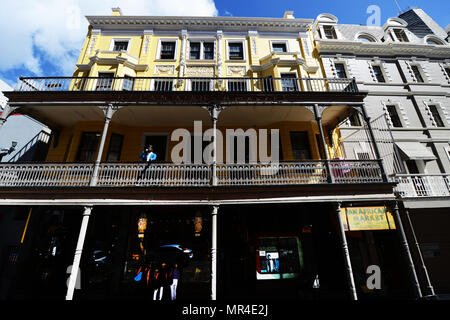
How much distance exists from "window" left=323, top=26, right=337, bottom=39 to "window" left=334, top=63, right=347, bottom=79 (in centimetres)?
281

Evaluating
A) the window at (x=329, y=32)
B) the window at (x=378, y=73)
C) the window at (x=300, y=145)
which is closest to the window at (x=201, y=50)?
the window at (x=300, y=145)

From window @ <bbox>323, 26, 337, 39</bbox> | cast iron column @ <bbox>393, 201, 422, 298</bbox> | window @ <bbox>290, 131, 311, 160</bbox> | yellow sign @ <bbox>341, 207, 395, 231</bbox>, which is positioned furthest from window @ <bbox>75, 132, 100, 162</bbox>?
window @ <bbox>323, 26, 337, 39</bbox>

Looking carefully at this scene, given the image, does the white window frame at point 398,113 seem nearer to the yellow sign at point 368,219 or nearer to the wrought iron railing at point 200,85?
→ the wrought iron railing at point 200,85

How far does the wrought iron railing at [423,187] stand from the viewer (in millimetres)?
9531

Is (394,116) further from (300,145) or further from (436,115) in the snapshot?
(300,145)

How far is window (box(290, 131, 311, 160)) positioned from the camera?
1114 cm

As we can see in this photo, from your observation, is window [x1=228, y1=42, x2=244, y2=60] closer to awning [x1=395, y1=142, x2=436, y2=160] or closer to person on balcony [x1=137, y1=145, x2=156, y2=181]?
person on balcony [x1=137, y1=145, x2=156, y2=181]

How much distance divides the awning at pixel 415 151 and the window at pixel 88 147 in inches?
704

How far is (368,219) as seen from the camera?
8289 millimetres

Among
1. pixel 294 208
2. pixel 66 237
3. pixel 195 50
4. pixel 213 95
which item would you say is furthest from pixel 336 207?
pixel 195 50

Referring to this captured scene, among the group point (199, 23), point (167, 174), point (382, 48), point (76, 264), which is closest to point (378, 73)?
point (382, 48)

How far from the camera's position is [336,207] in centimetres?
787

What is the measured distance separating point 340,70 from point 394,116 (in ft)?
15.7
